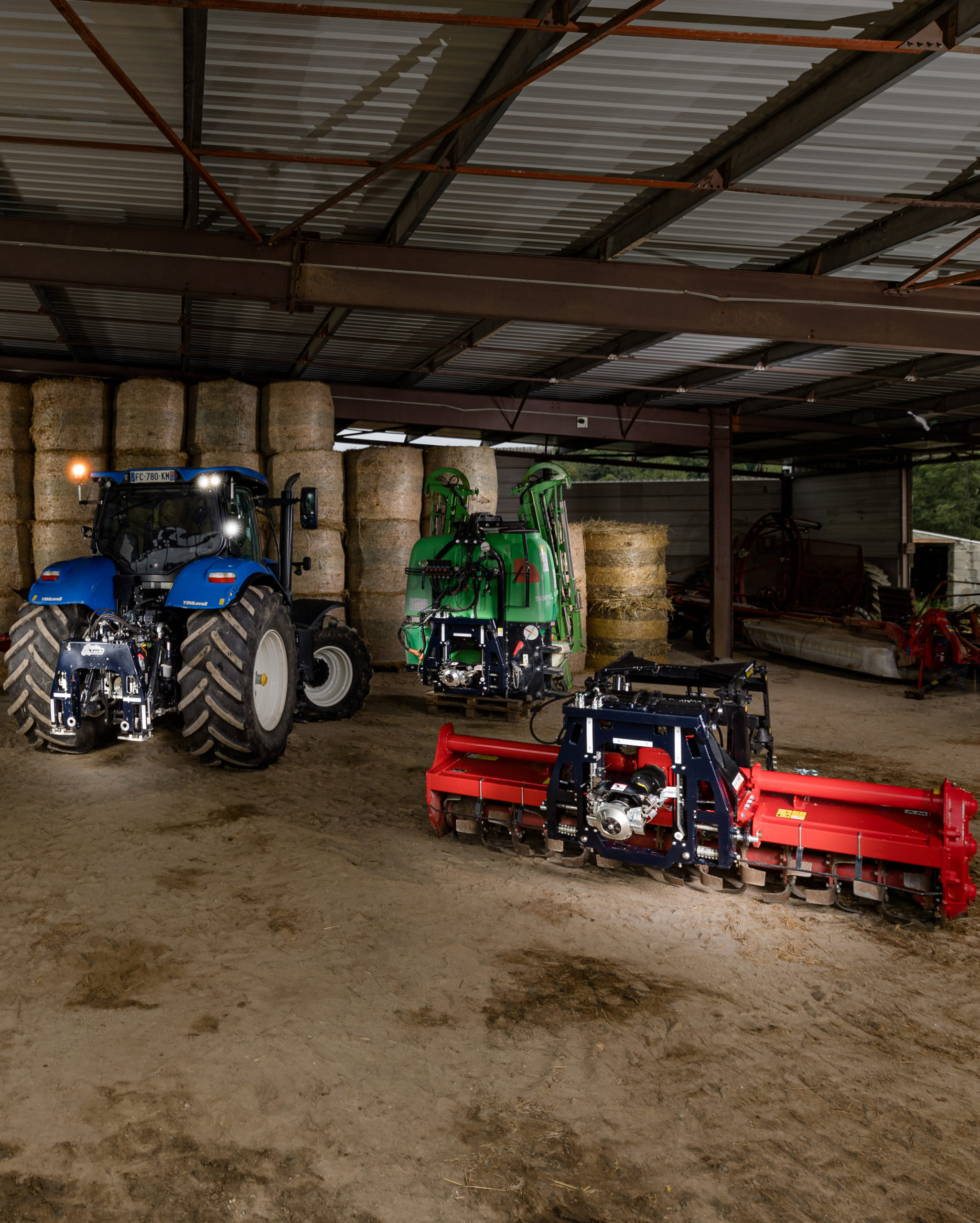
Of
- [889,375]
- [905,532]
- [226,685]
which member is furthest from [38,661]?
[905,532]

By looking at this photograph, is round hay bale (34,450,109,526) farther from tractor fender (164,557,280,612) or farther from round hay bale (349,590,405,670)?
tractor fender (164,557,280,612)

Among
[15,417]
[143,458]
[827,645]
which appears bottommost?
[827,645]

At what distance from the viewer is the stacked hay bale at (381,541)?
10.3m

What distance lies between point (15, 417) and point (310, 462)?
311 centimetres

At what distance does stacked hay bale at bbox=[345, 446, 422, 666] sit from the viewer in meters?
10.3

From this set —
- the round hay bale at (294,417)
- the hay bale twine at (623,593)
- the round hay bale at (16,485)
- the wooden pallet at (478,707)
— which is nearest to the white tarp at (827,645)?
the hay bale twine at (623,593)

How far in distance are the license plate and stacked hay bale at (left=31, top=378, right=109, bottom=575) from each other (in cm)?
285

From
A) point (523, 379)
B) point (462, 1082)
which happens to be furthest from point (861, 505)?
point (462, 1082)

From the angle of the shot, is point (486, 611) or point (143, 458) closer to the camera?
point (486, 611)

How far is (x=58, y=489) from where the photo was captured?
29.2ft

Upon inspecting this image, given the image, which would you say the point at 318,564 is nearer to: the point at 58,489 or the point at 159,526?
the point at 58,489

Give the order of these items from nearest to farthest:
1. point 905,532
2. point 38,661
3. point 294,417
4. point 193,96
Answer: point 193,96
point 38,661
point 294,417
point 905,532

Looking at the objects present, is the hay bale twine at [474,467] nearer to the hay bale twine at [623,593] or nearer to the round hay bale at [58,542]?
the hay bale twine at [623,593]

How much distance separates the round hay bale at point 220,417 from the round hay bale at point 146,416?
1.02 feet
